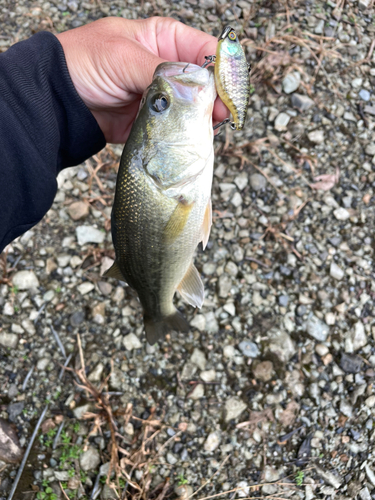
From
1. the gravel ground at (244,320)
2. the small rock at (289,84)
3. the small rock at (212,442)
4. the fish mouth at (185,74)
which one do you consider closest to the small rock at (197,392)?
the gravel ground at (244,320)

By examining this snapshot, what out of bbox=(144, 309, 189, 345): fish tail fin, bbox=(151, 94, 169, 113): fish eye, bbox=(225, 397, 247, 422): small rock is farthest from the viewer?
bbox=(225, 397, 247, 422): small rock

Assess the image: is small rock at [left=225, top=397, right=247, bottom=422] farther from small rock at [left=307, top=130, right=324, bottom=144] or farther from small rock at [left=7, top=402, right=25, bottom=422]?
small rock at [left=307, top=130, right=324, bottom=144]

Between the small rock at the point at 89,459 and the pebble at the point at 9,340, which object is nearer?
the small rock at the point at 89,459

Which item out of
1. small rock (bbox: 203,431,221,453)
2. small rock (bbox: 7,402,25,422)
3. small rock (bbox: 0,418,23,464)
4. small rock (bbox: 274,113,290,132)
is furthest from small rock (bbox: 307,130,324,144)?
small rock (bbox: 0,418,23,464)

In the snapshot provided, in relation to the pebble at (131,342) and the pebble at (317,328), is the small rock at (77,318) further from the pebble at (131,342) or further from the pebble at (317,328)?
the pebble at (317,328)

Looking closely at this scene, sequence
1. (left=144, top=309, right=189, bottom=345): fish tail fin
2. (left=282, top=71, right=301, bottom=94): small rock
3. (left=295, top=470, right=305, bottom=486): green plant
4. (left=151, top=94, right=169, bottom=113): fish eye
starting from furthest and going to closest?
(left=282, top=71, right=301, bottom=94): small rock < (left=295, top=470, right=305, bottom=486): green plant < (left=144, top=309, right=189, bottom=345): fish tail fin < (left=151, top=94, right=169, bottom=113): fish eye

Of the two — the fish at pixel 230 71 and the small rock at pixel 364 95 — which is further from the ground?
the fish at pixel 230 71
